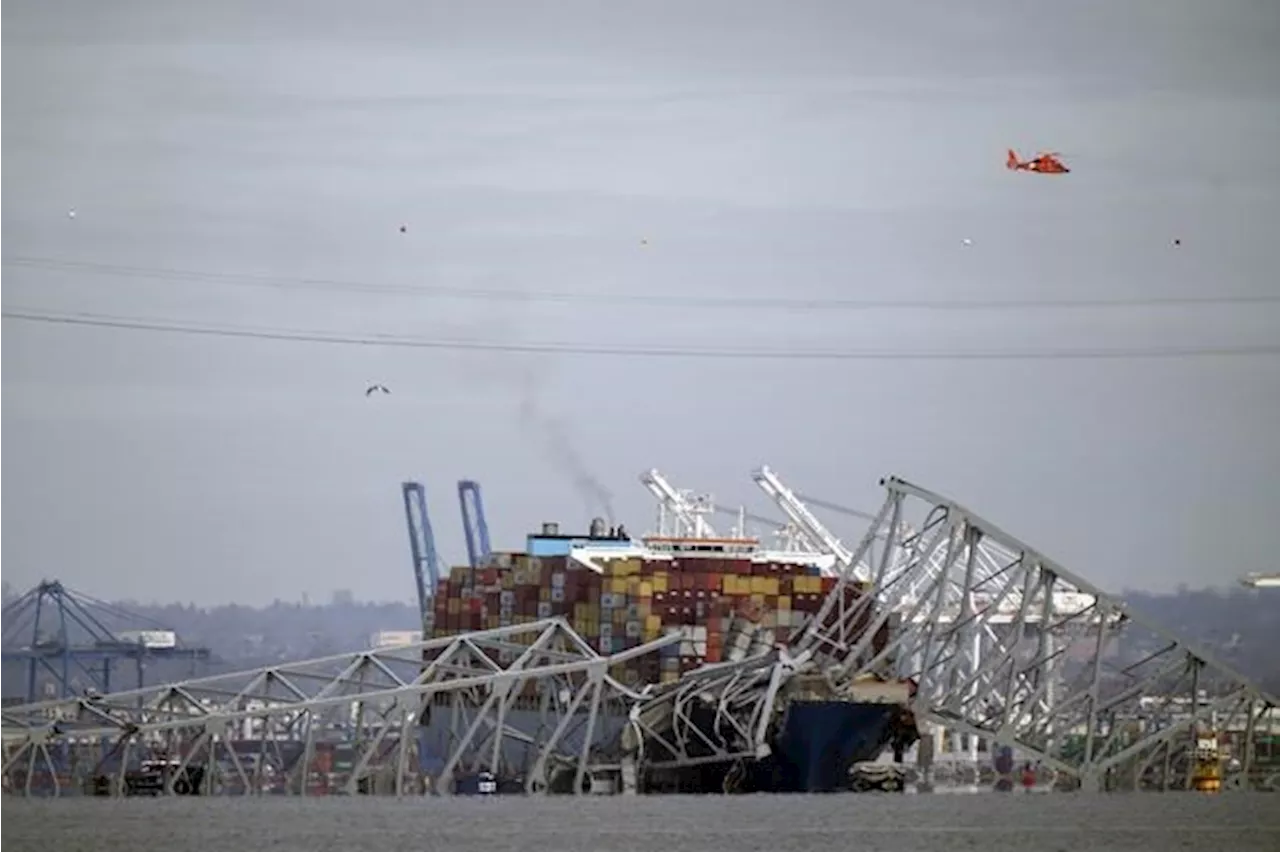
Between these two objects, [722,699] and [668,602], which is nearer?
[722,699]

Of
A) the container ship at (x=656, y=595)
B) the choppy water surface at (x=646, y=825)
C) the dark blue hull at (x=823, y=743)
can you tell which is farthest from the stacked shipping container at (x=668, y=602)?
the choppy water surface at (x=646, y=825)

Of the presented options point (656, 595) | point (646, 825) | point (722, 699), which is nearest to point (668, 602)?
point (656, 595)

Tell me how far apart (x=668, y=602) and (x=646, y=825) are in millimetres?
45441

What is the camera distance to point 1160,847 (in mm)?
118938

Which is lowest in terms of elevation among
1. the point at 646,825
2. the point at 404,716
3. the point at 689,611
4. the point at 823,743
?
the point at 646,825

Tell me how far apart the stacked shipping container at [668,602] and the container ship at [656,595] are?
5 centimetres

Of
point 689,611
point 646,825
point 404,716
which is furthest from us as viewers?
point 689,611

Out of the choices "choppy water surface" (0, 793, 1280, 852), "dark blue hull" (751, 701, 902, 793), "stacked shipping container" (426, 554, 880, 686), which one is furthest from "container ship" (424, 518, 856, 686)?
"choppy water surface" (0, 793, 1280, 852)

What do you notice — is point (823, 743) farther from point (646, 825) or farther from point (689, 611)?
point (689, 611)

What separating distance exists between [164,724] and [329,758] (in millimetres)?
57171

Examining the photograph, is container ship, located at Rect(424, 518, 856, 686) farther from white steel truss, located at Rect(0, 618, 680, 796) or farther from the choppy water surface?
the choppy water surface

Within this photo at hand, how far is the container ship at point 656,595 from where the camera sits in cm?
16375

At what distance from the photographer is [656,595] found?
17088 cm

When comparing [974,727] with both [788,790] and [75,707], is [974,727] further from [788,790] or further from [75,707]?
[75,707]
